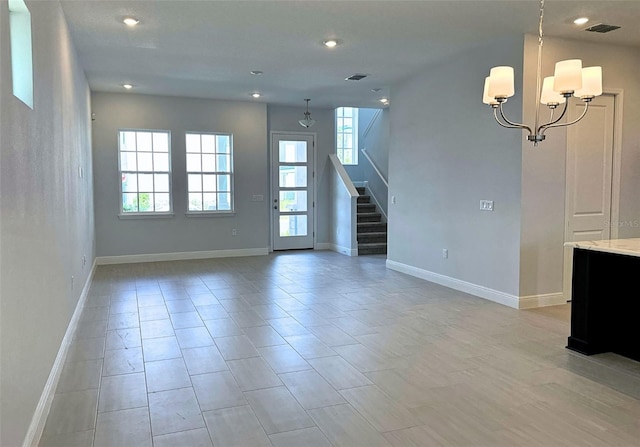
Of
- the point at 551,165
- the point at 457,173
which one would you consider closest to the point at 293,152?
the point at 457,173

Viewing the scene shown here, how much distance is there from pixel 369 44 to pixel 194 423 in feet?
13.4

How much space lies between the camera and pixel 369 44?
5.14 m

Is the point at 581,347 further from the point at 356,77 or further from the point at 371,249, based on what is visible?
the point at 371,249

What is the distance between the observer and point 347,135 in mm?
11609

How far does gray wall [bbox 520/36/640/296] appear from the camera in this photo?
489 centimetres

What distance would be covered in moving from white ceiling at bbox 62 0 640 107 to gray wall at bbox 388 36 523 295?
0.98 feet

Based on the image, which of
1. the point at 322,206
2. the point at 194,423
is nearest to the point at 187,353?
the point at 194,423

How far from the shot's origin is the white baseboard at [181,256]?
26.4ft

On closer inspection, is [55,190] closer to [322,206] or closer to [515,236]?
[515,236]

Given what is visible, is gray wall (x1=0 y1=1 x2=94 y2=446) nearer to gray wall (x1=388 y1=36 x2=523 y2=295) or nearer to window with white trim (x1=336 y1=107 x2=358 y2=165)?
gray wall (x1=388 y1=36 x2=523 y2=295)

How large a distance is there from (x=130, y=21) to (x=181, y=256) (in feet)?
15.6

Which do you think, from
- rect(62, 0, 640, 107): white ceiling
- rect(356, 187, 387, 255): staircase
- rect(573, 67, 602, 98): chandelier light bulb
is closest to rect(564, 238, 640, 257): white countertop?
rect(573, 67, 602, 98): chandelier light bulb

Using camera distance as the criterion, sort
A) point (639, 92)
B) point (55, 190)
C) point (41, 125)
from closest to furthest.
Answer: point (41, 125), point (55, 190), point (639, 92)

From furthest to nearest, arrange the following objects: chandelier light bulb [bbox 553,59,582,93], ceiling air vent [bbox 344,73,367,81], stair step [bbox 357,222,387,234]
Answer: stair step [bbox 357,222,387,234]
ceiling air vent [bbox 344,73,367,81]
chandelier light bulb [bbox 553,59,582,93]
